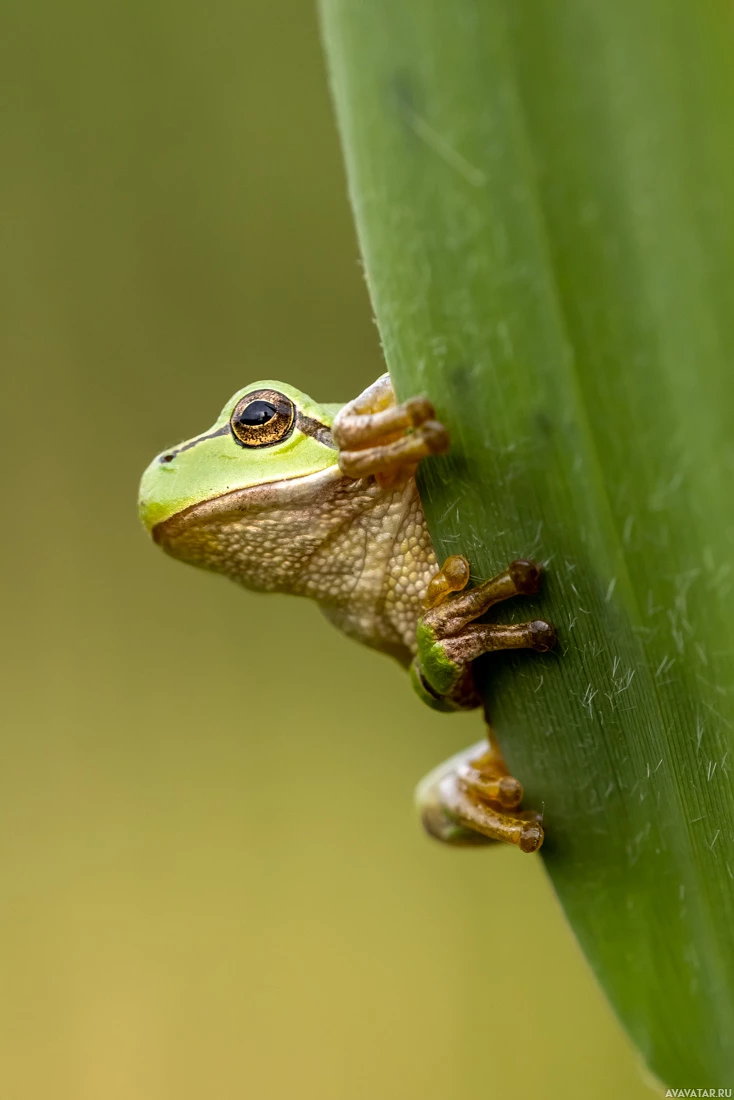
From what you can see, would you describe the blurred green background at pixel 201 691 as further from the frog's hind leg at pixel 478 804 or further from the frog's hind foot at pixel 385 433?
the frog's hind foot at pixel 385 433

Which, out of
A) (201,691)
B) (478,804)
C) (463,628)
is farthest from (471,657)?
(201,691)

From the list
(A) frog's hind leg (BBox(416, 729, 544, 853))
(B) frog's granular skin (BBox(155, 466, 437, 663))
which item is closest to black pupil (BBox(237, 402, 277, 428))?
(B) frog's granular skin (BBox(155, 466, 437, 663))

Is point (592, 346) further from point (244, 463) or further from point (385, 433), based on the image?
point (244, 463)

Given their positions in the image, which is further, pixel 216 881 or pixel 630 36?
pixel 216 881

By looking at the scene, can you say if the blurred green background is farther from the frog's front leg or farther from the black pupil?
the frog's front leg

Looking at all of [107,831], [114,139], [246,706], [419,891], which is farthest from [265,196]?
[419,891]

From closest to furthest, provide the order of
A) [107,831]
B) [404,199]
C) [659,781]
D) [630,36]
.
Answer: [630,36] < [404,199] < [659,781] < [107,831]

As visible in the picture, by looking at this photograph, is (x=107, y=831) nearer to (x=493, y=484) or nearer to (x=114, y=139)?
(x=114, y=139)
